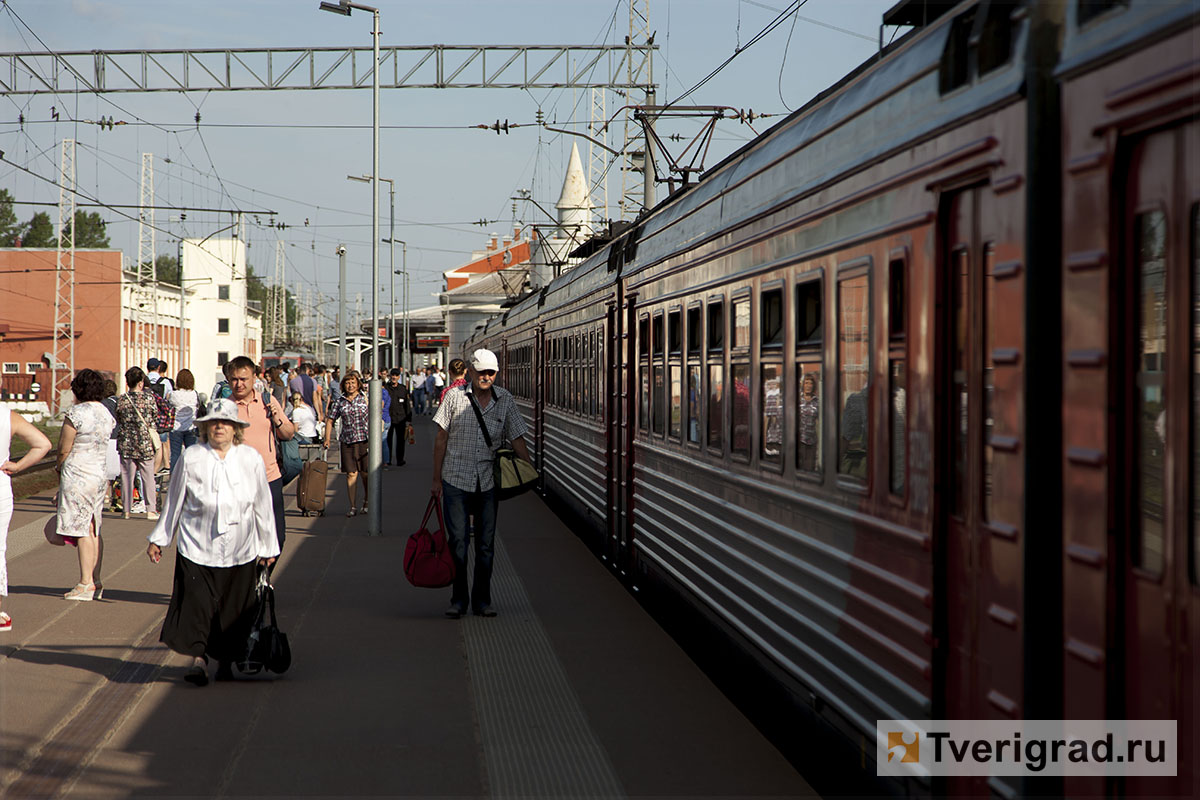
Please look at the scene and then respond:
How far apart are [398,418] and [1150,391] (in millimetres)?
23406

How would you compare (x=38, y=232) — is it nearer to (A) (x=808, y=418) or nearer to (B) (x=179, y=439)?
(B) (x=179, y=439)

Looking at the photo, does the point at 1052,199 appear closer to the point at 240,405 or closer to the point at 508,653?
the point at 508,653

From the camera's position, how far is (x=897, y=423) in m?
4.73

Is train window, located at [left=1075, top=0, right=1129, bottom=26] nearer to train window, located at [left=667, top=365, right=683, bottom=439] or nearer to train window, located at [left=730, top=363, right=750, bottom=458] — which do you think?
train window, located at [left=730, top=363, right=750, bottom=458]

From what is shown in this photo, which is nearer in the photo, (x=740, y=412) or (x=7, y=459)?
(x=740, y=412)

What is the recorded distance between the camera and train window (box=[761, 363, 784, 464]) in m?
6.37

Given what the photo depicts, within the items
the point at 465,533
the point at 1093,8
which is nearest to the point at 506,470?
the point at 465,533

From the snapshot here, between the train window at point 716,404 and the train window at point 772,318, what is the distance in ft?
3.17

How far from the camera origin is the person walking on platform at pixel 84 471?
33.7ft

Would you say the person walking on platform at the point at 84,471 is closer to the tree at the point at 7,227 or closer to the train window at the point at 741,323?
the train window at the point at 741,323

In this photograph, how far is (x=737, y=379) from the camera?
23.9 ft

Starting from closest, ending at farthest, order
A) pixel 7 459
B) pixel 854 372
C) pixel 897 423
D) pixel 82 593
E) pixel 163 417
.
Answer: pixel 897 423
pixel 854 372
pixel 7 459
pixel 82 593
pixel 163 417

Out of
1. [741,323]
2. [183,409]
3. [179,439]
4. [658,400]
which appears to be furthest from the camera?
[179,439]

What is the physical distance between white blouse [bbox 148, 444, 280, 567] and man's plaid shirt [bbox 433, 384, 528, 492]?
2.23 metres
